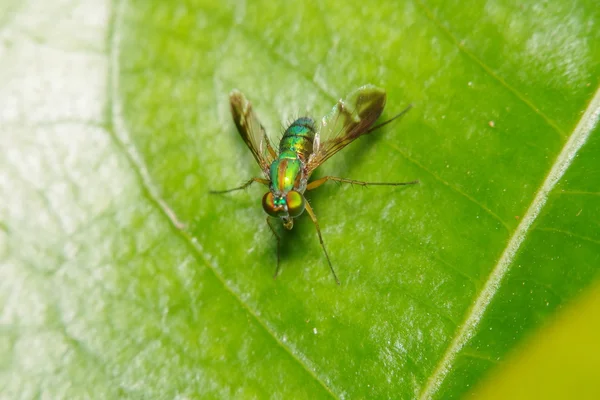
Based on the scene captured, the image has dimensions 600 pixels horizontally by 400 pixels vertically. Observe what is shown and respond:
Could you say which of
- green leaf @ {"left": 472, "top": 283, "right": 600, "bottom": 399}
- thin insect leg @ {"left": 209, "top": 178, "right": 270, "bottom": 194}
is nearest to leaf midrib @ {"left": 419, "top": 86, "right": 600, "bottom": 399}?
green leaf @ {"left": 472, "top": 283, "right": 600, "bottom": 399}

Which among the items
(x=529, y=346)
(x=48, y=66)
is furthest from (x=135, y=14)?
(x=529, y=346)


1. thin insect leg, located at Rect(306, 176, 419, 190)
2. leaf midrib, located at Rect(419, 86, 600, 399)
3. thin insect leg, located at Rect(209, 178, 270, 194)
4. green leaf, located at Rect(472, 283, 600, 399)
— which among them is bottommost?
green leaf, located at Rect(472, 283, 600, 399)

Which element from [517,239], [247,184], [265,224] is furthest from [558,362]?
[247,184]

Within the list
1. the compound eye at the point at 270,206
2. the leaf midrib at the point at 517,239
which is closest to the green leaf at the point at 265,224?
the leaf midrib at the point at 517,239

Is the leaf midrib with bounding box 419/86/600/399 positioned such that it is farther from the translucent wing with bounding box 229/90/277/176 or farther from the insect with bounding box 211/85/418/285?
the translucent wing with bounding box 229/90/277/176

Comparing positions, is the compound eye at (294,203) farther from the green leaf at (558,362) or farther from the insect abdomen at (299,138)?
the green leaf at (558,362)

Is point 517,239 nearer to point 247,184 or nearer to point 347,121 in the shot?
point 347,121
